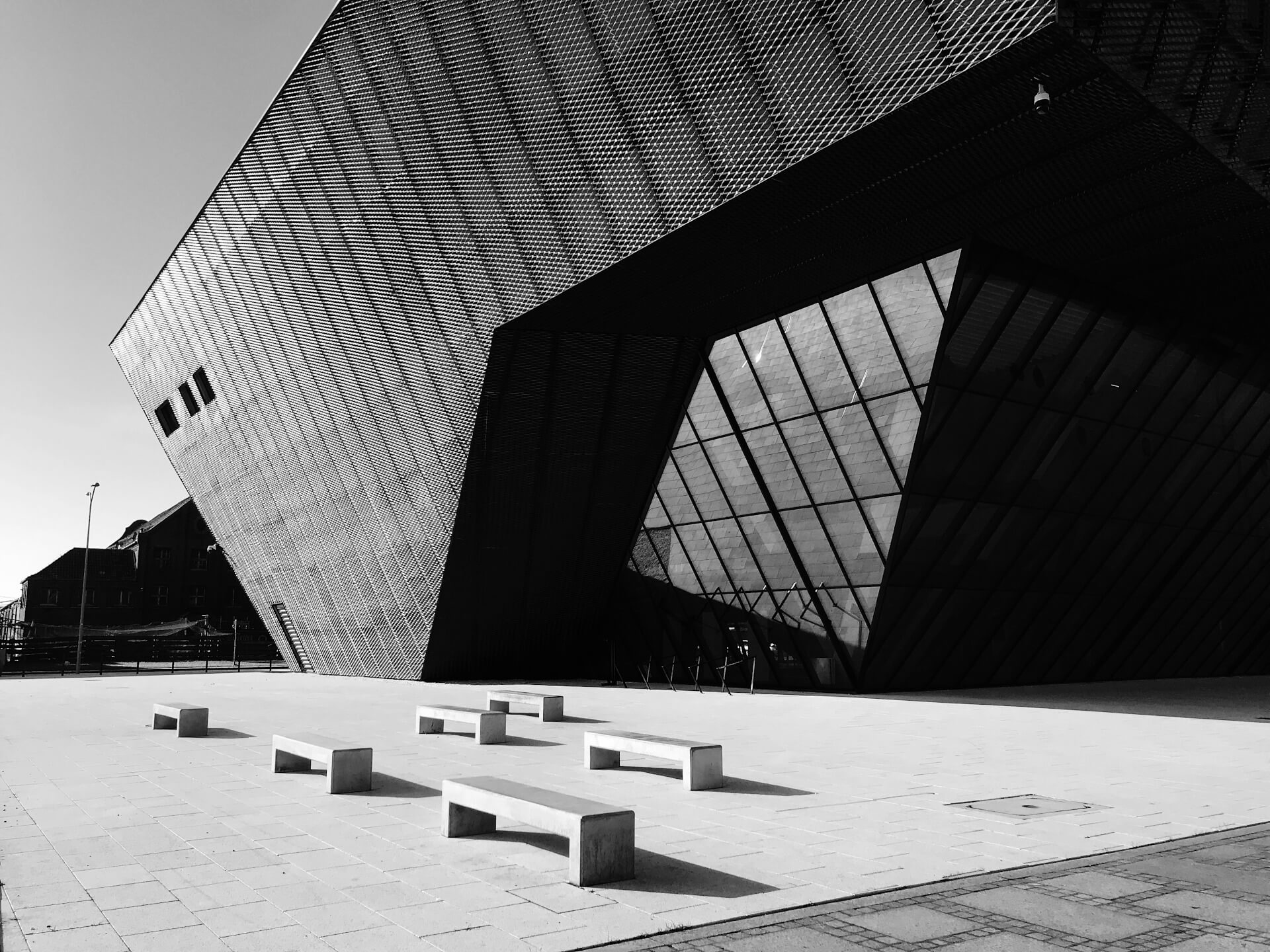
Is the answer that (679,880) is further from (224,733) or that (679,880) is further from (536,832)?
(224,733)

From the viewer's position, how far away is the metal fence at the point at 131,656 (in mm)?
40812

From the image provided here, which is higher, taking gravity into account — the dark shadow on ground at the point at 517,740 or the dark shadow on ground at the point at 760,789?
the dark shadow on ground at the point at 760,789

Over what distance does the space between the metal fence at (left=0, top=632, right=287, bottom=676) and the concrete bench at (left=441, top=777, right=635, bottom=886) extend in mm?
37273

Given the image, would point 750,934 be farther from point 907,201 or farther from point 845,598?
point 845,598

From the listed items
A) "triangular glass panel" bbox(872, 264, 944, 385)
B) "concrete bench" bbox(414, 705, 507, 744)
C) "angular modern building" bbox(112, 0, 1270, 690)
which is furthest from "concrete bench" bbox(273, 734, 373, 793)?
"triangular glass panel" bbox(872, 264, 944, 385)

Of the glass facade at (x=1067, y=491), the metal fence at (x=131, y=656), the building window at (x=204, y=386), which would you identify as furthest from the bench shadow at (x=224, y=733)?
the metal fence at (x=131, y=656)

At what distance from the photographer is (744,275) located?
20469 millimetres

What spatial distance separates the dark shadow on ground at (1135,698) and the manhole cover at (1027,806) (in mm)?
10384

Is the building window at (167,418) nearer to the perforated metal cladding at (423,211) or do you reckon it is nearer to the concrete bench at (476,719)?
the perforated metal cladding at (423,211)

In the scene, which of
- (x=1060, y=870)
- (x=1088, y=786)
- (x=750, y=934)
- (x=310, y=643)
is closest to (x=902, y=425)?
(x=1088, y=786)

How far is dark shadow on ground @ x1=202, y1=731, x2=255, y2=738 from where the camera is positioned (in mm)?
14133

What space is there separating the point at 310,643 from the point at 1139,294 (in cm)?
2897

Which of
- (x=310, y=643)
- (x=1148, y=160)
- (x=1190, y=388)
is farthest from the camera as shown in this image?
(x=310, y=643)

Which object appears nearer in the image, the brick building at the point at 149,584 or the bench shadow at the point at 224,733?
the bench shadow at the point at 224,733
